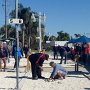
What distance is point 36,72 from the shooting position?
20.3 meters

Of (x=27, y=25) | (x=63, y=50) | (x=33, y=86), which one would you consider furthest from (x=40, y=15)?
(x=27, y=25)

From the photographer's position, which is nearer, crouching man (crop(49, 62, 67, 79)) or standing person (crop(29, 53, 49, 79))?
crouching man (crop(49, 62, 67, 79))

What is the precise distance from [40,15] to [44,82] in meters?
26.9

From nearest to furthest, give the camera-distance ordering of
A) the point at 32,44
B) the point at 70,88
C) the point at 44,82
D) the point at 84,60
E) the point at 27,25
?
the point at 70,88, the point at 44,82, the point at 84,60, the point at 27,25, the point at 32,44

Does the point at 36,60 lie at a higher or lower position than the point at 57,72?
higher

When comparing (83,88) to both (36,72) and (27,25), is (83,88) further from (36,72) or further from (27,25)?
(27,25)

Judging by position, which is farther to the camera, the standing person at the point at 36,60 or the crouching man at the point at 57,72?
the standing person at the point at 36,60

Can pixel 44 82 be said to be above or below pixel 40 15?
below

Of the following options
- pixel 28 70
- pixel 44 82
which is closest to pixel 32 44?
pixel 28 70

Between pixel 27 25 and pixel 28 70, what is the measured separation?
63.7m

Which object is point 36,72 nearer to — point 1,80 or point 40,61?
point 40,61

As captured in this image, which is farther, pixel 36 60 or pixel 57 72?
pixel 36 60

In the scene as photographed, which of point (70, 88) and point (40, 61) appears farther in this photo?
point (40, 61)

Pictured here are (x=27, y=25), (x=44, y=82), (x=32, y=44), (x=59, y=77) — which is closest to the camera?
(x=44, y=82)
